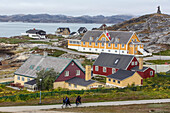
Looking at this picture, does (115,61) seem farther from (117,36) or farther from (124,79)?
(117,36)

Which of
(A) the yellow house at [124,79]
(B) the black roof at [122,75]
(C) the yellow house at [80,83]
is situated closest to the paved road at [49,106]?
(C) the yellow house at [80,83]

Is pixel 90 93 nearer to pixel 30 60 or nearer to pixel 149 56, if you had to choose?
pixel 30 60

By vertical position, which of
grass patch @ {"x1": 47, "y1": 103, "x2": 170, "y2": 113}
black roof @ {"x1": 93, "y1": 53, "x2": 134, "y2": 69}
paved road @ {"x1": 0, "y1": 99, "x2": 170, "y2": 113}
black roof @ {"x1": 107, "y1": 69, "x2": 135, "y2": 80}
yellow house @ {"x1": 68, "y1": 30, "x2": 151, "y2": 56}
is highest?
yellow house @ {"x1": 68, "y1": 30, "x2": 151, "y2": 56}

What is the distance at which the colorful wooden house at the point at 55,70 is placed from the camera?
4519cm

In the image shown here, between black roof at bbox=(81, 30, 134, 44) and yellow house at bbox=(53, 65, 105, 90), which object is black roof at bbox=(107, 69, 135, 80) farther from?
black roof at bbox=(81, 30, 134, 44)

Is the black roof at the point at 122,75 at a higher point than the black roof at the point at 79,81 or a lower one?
higher

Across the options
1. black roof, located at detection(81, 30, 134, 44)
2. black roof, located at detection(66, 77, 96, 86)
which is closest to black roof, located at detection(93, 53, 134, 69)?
black roof, located at detection(66, 77, 96, 86)

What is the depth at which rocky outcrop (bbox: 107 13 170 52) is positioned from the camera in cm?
9288

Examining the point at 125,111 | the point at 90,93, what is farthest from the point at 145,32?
the point at 125,111

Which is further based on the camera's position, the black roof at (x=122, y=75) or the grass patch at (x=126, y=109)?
the black roof at (x=122, y=75)

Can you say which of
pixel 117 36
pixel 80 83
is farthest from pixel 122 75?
pixel 117 36

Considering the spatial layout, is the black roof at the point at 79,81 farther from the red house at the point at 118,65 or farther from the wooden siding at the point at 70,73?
the red house at the point at 118,65

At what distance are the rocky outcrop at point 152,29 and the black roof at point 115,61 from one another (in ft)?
107

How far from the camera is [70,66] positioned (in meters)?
47.1
